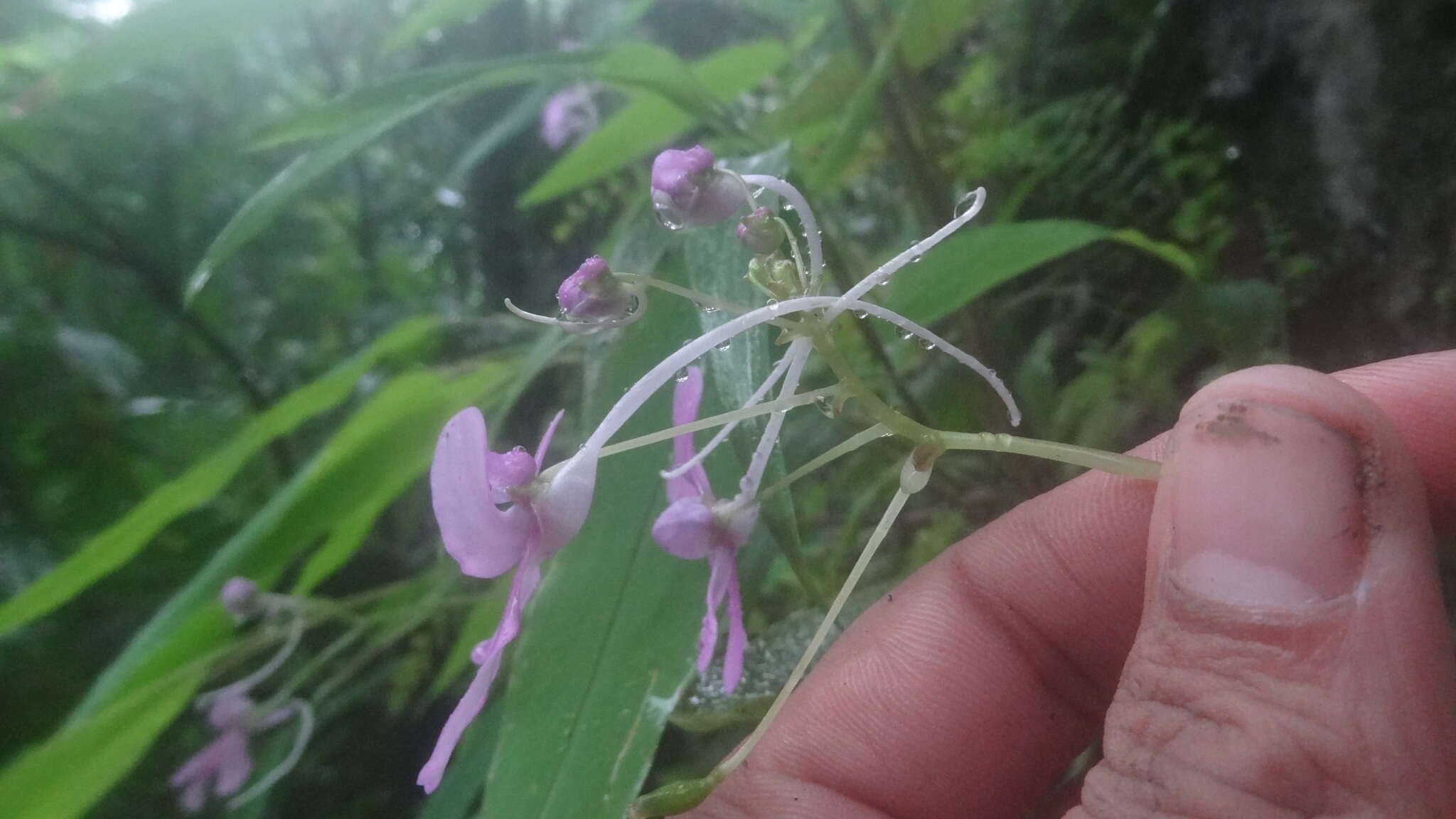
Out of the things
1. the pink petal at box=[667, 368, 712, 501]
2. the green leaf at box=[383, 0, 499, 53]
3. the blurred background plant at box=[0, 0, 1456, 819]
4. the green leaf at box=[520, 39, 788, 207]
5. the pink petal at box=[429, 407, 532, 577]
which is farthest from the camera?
the green leaf at box=[383, 0, 499, 53]

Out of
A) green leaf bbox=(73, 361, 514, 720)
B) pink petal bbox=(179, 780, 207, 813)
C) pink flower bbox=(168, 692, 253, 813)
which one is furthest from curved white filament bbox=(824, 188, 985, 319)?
pink petal bbox=(179, 780, 207, 813)

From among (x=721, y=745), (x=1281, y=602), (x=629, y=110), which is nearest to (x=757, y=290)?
(x=1281, y=602)

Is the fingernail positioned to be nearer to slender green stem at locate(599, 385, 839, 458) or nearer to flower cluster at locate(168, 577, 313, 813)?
slender green stem at locate(599, 385, 839, 458)

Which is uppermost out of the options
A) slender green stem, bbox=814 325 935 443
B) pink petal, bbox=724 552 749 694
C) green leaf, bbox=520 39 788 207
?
green leaf, bbox=520 39 788 207

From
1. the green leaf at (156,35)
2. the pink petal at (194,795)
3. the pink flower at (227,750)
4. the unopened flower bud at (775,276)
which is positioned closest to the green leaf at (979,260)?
the unopened flower bud at (775,276)

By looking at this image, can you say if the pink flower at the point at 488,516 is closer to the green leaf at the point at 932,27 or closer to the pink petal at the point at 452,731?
the pink petal at the point at 452,731

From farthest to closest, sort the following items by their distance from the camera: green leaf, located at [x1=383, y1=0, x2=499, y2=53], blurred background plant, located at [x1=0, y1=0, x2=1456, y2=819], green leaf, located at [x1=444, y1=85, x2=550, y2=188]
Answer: green leaf, located at [x1=444, y1=85, x2=550, y2=188], green leaf, located at [x1=383, y1=0, x2=499, y2=53], blurred background plant, located at [x1=0, y1=0, x2=1456, y2=819]

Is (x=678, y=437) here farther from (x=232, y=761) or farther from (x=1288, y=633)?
(x=232, y=761)
